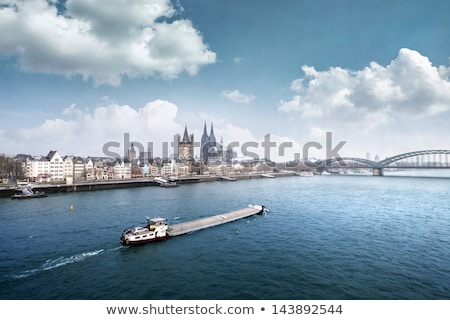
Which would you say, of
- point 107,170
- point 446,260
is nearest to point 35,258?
point 446,260

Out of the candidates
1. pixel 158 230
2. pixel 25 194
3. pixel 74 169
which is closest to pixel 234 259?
pixel 158 230

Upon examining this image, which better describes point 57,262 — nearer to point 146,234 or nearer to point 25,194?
point 146,234

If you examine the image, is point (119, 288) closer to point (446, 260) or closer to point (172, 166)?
point (446, 260)

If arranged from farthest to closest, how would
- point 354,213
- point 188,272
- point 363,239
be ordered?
point 354,213 < point 363,239 < point 188,272

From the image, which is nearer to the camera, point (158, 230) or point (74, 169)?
point (158, 230)

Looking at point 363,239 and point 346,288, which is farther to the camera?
point 363,239

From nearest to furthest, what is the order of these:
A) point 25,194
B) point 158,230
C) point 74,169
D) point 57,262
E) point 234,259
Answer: point 57,262
point 234,259
point 158,230
point 25,194
point 74,169
